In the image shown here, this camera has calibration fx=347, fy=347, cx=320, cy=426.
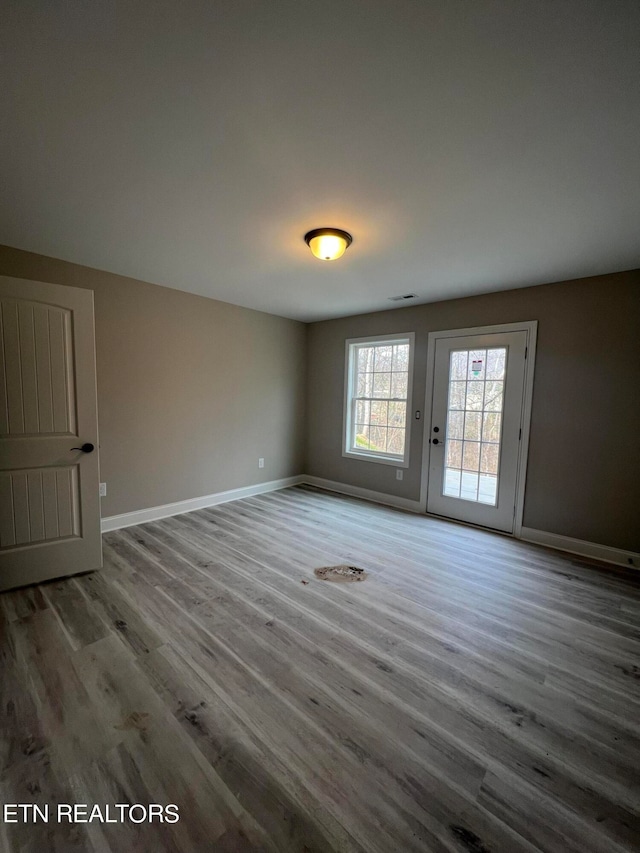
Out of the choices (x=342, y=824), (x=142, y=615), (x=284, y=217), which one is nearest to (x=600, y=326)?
(x=284, y=217)

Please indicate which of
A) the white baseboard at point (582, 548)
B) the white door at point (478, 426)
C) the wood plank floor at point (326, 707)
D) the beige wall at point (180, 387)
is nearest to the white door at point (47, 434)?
the wood plank floor at point (326, 707)

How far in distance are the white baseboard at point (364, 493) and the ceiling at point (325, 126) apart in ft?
9.50

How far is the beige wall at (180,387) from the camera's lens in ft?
11.3

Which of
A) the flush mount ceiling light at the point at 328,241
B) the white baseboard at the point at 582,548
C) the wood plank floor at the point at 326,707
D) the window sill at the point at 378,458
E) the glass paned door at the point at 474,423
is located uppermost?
the flush mount ceiling light at the point at 328,241

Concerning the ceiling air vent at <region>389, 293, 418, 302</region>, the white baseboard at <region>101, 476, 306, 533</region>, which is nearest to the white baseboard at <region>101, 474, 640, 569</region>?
the white baseboard at <region>101, 476, 306, 533</region>

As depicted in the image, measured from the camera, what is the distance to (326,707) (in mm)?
1581

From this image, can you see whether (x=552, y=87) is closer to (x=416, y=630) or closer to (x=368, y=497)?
(x=416, y=630)

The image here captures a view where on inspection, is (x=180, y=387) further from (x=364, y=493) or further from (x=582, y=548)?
(x=582, y=548)

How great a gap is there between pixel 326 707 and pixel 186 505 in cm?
306

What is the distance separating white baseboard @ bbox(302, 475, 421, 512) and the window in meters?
0.46

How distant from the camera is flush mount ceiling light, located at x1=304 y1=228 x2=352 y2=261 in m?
2.39

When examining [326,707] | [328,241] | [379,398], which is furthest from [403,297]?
[326,707]

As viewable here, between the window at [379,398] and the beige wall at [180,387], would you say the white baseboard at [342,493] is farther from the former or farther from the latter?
the window at [379,398]

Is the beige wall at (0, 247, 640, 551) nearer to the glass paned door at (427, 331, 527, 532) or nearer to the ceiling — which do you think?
the glass paned door at (427, 331, 527, 532)
